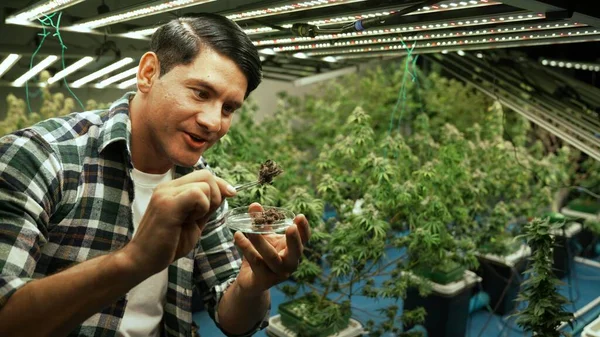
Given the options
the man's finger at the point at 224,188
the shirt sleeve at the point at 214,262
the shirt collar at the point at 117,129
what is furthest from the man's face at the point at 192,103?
the shirt sleeve at the point at 214,262

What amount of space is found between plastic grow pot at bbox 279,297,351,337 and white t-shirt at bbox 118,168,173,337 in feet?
5.79

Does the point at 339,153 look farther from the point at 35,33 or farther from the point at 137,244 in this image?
the point at 137,244

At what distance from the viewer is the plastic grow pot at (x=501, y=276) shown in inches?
193

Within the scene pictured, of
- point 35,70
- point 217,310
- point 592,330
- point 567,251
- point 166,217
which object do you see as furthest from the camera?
point 567,251

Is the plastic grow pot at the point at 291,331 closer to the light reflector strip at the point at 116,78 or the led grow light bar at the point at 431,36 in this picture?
the led grow light bar at the point at 431,36

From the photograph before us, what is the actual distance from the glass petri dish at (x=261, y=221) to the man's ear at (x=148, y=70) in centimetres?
55

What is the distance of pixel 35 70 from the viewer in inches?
107

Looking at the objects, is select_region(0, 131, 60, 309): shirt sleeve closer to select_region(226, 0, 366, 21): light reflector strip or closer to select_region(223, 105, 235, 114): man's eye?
select_region(223, 105, 235, 114): man's eye

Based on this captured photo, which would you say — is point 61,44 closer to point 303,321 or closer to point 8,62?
point 8,62

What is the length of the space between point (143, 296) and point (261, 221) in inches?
24.6

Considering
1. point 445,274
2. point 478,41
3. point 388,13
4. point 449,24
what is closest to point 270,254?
point 388,13

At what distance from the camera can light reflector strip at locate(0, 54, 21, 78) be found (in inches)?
99.3

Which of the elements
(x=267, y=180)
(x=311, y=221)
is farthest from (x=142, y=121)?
(x=311, y=221)

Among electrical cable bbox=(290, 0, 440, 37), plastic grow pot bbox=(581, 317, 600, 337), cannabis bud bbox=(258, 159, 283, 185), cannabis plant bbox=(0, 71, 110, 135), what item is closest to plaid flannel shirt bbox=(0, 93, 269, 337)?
cannabis bud bbox=(258, 159, 283, 185)
